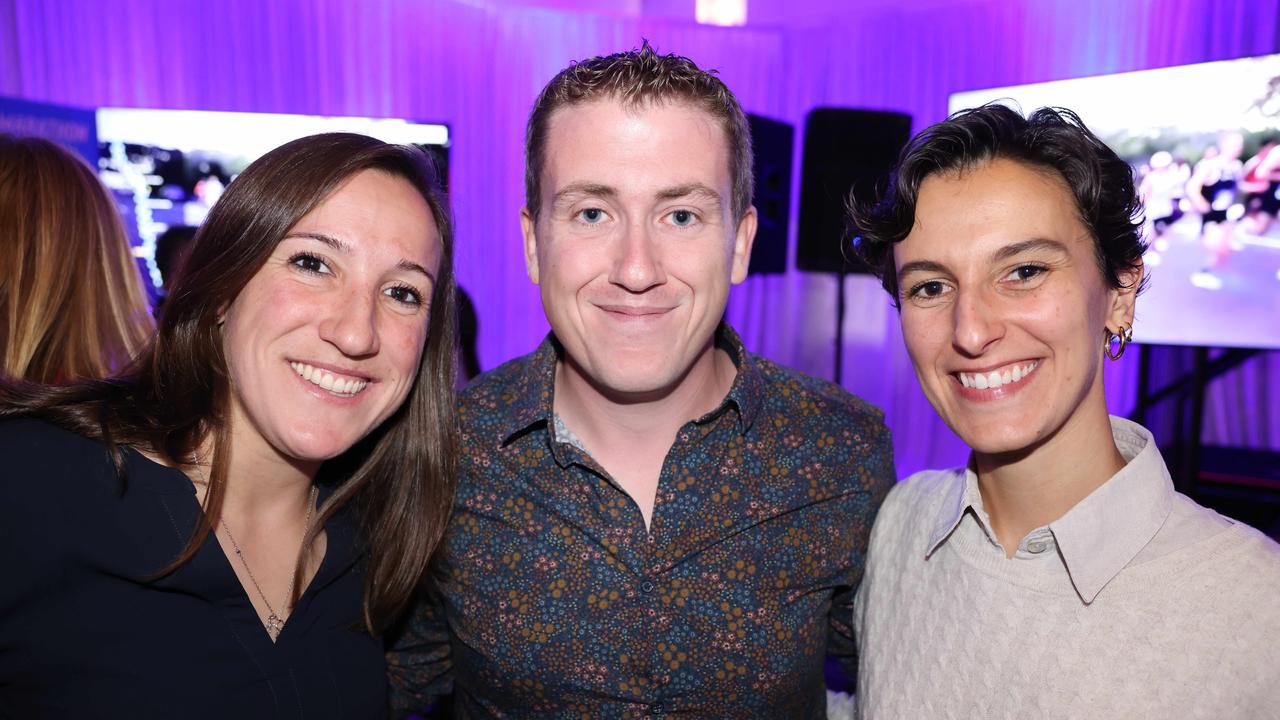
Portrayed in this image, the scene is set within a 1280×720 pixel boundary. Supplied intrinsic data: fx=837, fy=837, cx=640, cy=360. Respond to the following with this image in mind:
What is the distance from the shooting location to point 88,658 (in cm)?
144

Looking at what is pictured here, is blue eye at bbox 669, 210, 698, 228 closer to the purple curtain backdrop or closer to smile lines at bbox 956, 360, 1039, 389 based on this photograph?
smile lines at bbox 956, 360, 1039, 389

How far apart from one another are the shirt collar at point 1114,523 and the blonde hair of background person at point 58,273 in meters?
2.47

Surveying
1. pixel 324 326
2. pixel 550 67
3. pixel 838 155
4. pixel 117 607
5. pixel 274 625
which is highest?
pixel 550 67

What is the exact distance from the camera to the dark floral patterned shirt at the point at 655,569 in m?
1.75

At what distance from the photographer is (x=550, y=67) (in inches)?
332

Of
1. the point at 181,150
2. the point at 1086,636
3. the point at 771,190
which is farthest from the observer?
the point at 181,150

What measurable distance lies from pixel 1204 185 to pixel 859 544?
399 centimetres

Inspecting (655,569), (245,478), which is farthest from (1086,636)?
(245,478)

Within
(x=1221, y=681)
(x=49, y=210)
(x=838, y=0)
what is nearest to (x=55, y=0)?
(x=49, y=210)

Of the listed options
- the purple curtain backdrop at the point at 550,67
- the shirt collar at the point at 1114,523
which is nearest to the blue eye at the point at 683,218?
the shirt collar at the point at 1114,523

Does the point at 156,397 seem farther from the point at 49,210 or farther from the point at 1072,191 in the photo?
the point at 1072,191

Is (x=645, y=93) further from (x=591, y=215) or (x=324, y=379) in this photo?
(x=324, y=379)

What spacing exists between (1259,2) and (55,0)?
28.5 feet

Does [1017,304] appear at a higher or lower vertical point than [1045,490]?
higher
